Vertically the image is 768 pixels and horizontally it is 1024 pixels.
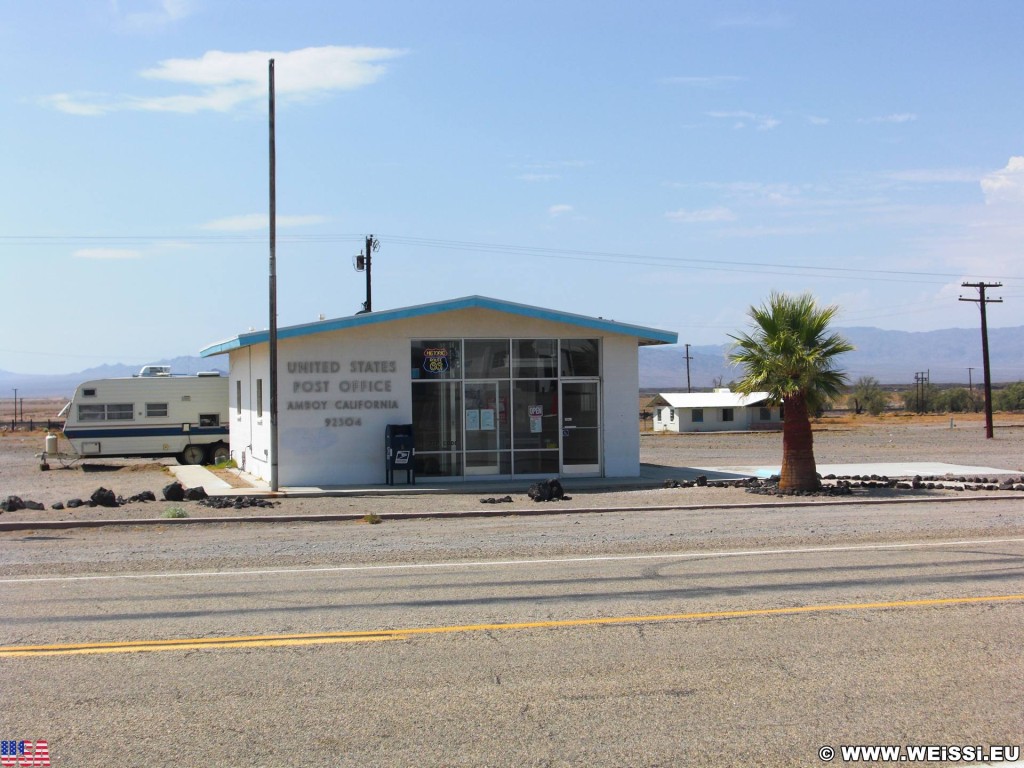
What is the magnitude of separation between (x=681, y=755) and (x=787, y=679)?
153 centimetres

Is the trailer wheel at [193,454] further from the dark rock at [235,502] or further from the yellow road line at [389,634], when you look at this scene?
the yellow road line at [389,634]

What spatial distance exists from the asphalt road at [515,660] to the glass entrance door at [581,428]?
1154 cm

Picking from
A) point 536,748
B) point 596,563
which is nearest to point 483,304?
point 596,563

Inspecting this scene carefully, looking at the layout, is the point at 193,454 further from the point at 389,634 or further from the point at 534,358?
the point at 389,634

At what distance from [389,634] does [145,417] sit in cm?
2548

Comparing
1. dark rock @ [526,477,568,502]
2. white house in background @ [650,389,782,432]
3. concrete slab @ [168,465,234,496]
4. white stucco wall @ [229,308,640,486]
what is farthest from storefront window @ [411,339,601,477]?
white house in background @ [650,389,782,432]

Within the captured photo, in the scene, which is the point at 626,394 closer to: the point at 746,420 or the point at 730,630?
the point at 730,630

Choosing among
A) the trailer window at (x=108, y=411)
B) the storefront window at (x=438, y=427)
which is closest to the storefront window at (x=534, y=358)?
the storefront window at (x=438, y=427)

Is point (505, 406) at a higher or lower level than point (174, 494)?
A: higher

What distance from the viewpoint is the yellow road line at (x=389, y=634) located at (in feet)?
24.2

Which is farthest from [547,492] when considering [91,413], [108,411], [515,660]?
[91,413]

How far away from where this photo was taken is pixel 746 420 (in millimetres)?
71062

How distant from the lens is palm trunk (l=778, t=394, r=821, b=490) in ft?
63.1

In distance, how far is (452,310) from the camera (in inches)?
866
